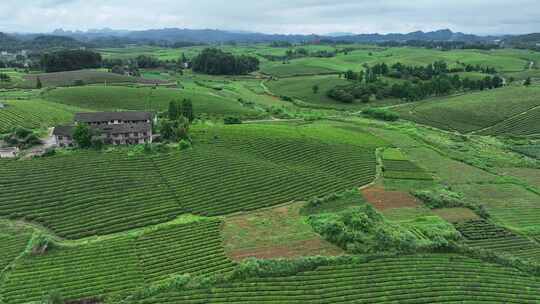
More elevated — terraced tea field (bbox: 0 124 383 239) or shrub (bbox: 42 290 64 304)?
terraced tea field (bbox: 0 124 383 239)

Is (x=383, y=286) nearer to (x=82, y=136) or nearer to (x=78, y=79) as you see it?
(x=82, y=136)

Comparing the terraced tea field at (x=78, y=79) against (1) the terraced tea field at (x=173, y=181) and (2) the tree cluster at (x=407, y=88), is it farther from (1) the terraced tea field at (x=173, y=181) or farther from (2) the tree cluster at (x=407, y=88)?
A: (1) the terraced tea field at (x=173, y=181)

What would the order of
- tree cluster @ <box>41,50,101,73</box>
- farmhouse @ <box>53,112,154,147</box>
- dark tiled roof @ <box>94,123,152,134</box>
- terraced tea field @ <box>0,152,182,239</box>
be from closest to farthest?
terraced tea field @ <box>0,152,182,239</box>, farmhouse @ <box>53,112,154,147</box>, dark tiled roof @ <box>94,123,152,134</box>, tree cluster @ <box>41,50,101,73</box>

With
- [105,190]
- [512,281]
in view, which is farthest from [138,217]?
[512,281]

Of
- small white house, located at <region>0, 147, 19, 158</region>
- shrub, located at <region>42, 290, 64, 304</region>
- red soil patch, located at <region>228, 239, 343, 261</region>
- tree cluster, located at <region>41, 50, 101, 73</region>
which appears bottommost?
shrub, located at <region>42, 290, 64, 304</region>

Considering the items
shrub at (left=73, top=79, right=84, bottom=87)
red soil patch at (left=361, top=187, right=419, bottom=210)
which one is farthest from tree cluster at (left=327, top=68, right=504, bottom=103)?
shrub at (left=73, top=79, right=84, bottom=87)

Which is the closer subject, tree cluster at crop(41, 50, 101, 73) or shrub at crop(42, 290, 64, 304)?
shrub at crop(42, 290, 64, 304)

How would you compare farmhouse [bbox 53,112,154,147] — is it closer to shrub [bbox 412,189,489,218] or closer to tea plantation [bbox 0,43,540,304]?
tea plantation [bbox 0,43,540,304]

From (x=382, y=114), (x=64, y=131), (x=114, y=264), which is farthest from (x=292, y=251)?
(x=382, y=114)
